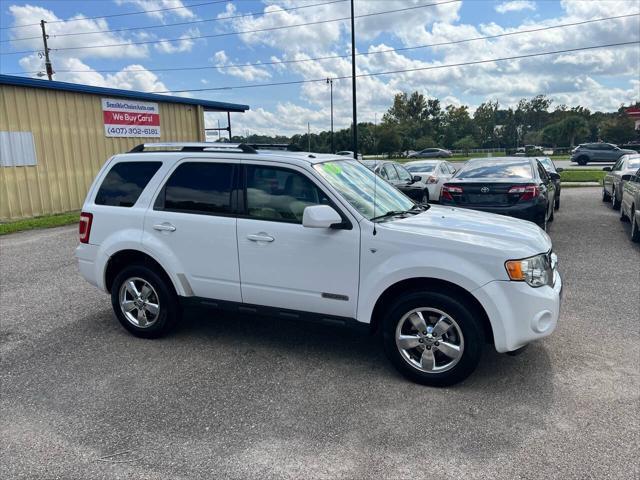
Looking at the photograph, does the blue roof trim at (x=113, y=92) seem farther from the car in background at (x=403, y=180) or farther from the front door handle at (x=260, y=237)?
the front door handle at (x=260, y=237)

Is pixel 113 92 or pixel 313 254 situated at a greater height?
pixel 113 92

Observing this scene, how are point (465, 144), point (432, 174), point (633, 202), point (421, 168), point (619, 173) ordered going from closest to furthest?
point (633, 202), point (619, 173), point (432, 174), point (421, 168), point (465, 144)

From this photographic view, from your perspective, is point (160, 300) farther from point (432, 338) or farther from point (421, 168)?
point (421, 168)

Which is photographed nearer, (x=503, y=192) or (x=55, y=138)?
(x=503, y=192)

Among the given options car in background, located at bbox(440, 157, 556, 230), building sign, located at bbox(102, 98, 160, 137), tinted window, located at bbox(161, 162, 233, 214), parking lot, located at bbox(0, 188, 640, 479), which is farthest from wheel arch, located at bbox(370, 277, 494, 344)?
building sign, located at bbox(102, 98, 160, 137)

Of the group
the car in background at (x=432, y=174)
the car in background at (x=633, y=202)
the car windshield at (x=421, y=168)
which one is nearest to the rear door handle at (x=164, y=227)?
the car in background at (x=633, y=202)

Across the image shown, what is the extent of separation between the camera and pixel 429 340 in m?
3.82

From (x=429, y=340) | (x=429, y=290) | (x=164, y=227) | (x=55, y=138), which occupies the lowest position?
(x=429, y=340)

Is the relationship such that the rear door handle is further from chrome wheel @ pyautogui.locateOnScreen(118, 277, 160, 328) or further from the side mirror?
the side mirror

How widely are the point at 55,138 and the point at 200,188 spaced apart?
12.6 metres

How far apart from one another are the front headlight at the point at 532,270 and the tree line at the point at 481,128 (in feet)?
165

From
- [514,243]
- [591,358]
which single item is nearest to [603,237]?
[591,358]

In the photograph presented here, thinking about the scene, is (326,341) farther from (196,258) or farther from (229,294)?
(196,258)

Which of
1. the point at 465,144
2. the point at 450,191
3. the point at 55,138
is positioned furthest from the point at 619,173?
the point at 465,144
